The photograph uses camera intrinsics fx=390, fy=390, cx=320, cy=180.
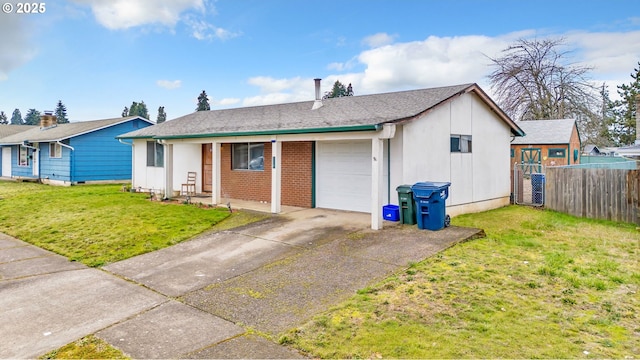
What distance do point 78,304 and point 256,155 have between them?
29.7 feet

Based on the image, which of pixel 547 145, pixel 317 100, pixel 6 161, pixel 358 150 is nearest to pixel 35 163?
pixel 6 161

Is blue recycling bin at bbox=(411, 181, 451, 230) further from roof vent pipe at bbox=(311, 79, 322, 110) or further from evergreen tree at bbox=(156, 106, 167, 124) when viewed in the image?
evergreen tree at bbox=(156, 106, 167, 124)

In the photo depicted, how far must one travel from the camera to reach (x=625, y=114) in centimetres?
4566

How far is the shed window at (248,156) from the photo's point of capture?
13883 millimetres

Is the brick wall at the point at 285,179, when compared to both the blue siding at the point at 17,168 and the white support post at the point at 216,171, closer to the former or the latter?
the white support post at the point at 216,171

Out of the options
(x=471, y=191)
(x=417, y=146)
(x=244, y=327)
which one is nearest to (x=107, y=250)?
(x=244, y=327)

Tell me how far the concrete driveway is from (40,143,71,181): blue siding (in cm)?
1357

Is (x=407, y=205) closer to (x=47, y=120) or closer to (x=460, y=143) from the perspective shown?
(x=460, y=143)

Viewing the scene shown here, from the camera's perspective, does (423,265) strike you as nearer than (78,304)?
No

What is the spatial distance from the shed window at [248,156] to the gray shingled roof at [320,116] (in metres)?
0.92

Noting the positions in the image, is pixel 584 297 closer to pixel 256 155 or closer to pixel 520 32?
pixel 256 155

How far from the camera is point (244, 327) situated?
178 inches

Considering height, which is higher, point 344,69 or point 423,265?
point 344,69

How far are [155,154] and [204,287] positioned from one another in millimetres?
13099
